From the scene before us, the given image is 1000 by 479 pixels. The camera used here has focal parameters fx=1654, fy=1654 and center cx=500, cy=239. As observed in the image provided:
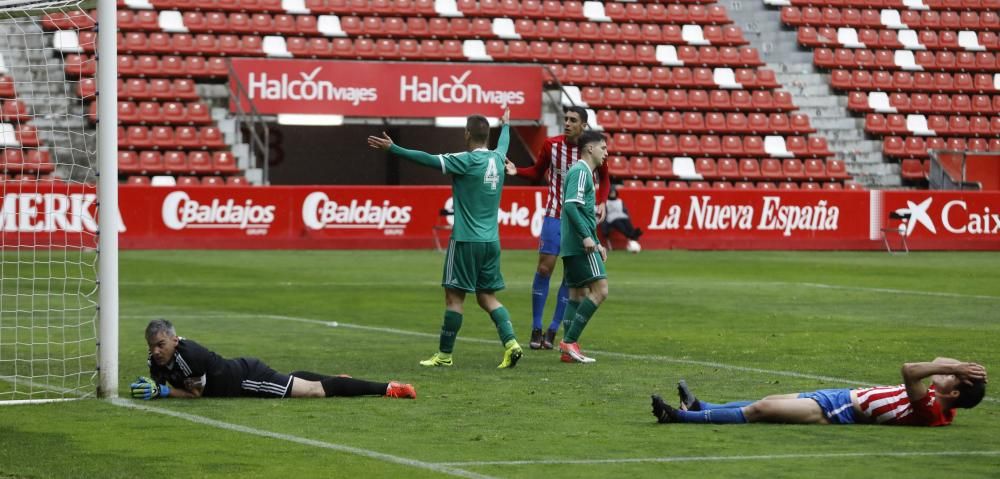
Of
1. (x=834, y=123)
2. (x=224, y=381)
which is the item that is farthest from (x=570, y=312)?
(x=834, y=123)

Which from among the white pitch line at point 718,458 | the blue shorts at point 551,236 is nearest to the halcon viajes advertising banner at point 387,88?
the blue shorts at point 551,236

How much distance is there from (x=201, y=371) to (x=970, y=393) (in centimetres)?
450

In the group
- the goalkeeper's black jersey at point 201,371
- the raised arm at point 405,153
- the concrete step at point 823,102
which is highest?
the concrete step at point 823,102

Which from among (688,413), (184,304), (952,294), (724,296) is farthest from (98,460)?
(952,294)

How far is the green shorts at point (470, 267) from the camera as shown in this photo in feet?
39.8

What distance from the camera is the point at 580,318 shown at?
41.5 ft

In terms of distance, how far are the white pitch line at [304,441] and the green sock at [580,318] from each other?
3816 millimetres

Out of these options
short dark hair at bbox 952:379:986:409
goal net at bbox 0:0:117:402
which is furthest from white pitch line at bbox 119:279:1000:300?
short dark hair at bbox 952:379:986:409

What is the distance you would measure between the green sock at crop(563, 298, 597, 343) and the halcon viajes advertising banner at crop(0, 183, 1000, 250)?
15842 millimetres

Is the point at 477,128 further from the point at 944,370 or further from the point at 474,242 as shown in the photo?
the point at 944,370

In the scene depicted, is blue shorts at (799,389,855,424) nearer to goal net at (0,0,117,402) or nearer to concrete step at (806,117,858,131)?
goal net at (0,0,117,402)

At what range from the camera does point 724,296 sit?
20.1m

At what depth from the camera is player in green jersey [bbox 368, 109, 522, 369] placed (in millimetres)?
12109

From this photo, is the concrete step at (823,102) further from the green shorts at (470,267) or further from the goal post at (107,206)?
the goal post at (107,206)
